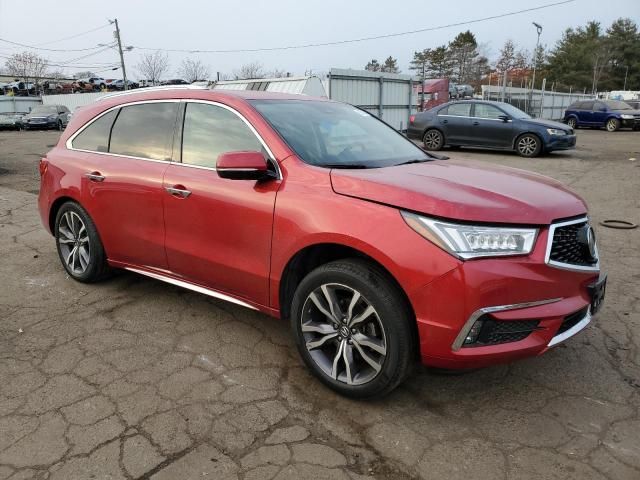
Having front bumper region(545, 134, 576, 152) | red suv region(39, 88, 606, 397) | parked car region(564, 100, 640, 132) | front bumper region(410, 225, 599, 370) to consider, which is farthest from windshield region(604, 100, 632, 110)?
front bumper region(410, 225, 599, 370)

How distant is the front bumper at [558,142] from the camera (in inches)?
530

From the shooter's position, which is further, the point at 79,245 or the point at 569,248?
the point at 79,245

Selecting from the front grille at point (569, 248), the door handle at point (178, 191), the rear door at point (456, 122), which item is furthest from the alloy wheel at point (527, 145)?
the door handle at point (178, 191)

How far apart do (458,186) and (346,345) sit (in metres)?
1.04

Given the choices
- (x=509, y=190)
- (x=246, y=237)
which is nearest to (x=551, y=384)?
(x=509, y=190)

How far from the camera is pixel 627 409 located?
271cm

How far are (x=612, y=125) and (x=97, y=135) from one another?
26322 millimetres

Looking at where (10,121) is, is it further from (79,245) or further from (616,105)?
(616,105)

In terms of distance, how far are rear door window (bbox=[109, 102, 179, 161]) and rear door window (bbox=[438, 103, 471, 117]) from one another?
1215cm

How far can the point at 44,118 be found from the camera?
93.5ft

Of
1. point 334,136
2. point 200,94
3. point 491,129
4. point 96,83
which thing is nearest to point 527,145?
point 491,129

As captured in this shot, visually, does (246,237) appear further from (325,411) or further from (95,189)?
(95,189)

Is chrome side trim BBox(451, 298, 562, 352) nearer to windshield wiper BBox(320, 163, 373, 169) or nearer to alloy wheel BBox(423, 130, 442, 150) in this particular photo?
windshield wiper BBox(320, 163, 373, 169)

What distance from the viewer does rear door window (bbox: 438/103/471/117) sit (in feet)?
47.3
